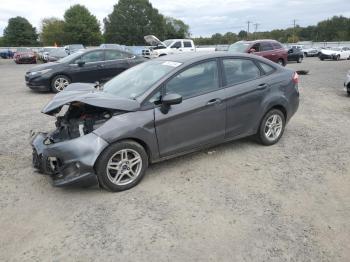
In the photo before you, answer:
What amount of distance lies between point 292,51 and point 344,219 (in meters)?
26.7

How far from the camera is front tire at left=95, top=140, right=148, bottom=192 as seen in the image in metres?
4.14

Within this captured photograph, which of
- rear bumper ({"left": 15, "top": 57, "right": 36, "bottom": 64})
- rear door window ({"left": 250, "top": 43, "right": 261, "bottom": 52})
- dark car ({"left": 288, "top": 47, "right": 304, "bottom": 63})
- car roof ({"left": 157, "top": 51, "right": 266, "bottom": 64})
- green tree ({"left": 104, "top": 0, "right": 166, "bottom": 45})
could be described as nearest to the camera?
car roof ({"left": 157, "top": 51, "right": 266, "bottom": 64})

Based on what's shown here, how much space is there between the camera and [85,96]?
457 centimetres

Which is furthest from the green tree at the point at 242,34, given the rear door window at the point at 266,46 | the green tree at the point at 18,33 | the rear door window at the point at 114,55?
the rear door window at the point at 114,55

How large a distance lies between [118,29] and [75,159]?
8651cm

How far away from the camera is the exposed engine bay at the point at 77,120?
428 cm

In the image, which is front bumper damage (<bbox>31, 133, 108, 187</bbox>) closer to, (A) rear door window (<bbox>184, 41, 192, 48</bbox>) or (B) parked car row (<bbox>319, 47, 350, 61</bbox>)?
(A) rear door window (<bbox>184, 41, 192, 48</bbox>)

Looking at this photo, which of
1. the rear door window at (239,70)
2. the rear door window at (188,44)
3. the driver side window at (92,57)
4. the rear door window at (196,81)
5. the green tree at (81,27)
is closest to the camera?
the rear door window at (196,81)

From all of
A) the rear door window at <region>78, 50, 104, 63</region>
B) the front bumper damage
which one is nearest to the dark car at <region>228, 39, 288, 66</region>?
the rear door window at <region>78, 50, 104, 63</region>

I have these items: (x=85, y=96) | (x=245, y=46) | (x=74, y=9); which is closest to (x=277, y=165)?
(x=85, y=96)

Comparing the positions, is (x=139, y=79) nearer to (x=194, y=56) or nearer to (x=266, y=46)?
(x=194, y=56)

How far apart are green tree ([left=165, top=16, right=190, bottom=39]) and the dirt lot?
8582 cm

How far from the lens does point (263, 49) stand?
61.5 ft

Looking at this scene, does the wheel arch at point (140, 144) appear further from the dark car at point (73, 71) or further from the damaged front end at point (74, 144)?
the dark car at point (73, 71)
